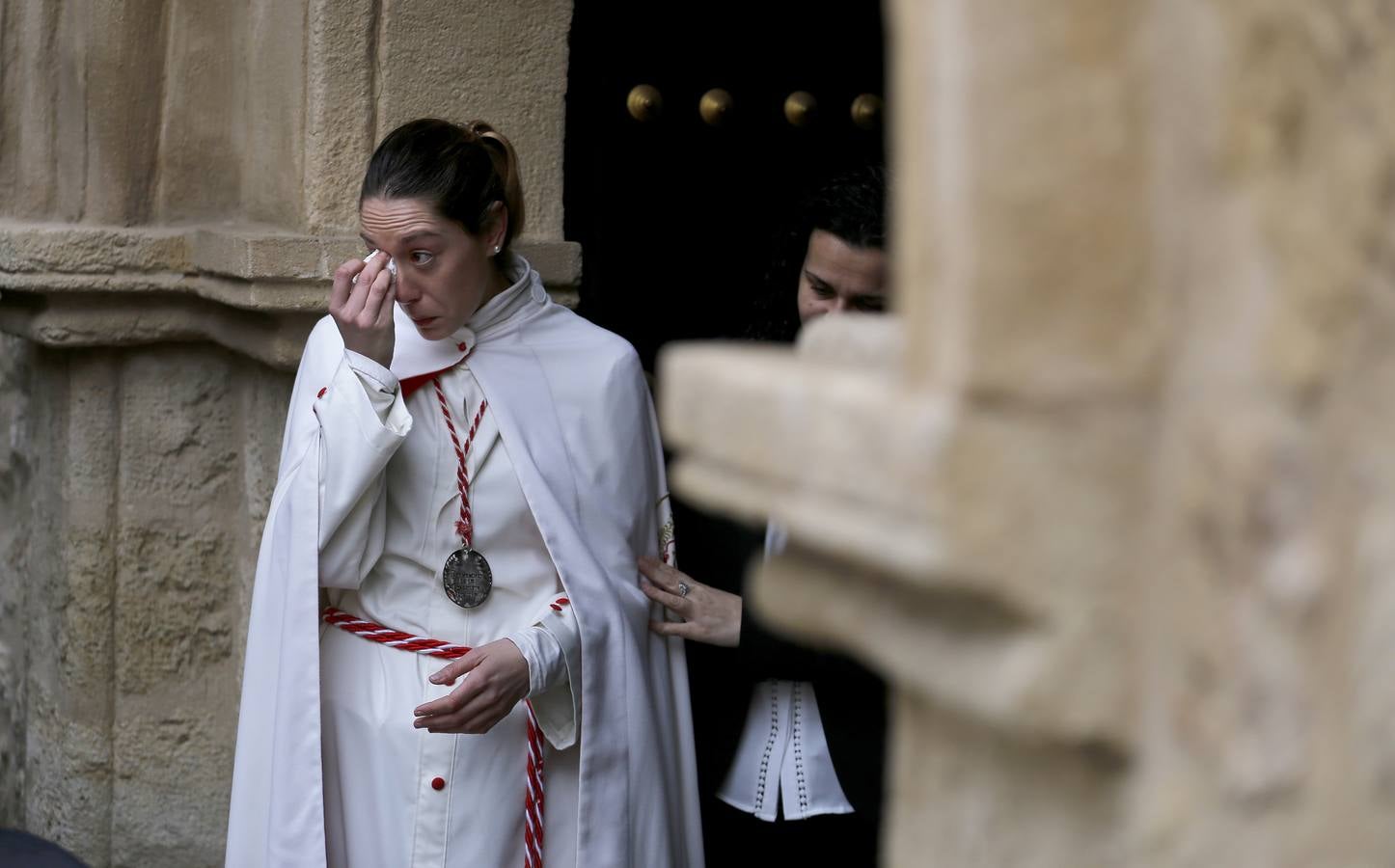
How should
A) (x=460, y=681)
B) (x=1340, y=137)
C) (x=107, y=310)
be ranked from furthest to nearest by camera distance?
1. (x=107, y=310)
2. (x=460, y=681)
3. (x=1340, y=137)

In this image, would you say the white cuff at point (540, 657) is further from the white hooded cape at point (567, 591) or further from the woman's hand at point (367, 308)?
the woman's hand at point (367, 308)

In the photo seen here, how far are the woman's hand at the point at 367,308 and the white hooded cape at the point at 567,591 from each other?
0.12 meters

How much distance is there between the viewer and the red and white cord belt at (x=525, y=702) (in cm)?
207

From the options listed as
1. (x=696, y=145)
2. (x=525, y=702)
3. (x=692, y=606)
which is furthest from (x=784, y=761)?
(x=696, y=145)

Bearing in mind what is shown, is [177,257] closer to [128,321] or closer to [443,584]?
[128,321]

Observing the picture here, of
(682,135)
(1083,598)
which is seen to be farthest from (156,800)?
(1083,598)

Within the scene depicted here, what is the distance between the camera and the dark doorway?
286cm

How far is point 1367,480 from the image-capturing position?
695mm

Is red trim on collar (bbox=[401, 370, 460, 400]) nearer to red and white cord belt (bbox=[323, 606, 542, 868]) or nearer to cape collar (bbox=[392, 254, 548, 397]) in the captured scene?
cape collar (bbox=[392, 254, 548, 397])

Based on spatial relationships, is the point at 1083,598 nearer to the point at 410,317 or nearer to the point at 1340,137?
the point at 1340,137

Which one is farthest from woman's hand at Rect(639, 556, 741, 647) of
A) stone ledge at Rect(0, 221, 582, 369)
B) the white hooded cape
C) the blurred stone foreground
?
the blurred stone foreground

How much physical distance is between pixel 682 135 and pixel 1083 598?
2.33 meters

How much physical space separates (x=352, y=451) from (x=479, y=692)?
342mm

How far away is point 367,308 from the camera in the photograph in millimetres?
1959
